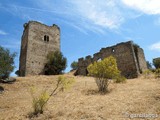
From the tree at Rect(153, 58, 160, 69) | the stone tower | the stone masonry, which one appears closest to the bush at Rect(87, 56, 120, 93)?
the stone masonry

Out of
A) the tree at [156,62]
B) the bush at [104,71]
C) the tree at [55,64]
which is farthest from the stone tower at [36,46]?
the tree at [156,62]

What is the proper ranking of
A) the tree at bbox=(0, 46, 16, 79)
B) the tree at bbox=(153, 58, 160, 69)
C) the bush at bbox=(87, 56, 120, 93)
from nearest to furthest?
the bush at bbox=(87, 56, 120, 93) < the tree at bbox=(0, 46, 16, 79) < the tree at bbox=(153, 58, 160, 69)

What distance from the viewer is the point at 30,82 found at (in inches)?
626

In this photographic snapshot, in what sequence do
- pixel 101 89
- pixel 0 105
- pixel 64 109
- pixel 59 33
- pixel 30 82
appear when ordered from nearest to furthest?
pixel 64 109 → pixel 0 105 → pixel 101 89 → pixel 30 82 → pixel 59 33

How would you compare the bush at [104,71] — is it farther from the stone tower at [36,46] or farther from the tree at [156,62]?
the tree at [156,62]

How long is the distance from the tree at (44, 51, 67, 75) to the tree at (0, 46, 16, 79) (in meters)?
9.97

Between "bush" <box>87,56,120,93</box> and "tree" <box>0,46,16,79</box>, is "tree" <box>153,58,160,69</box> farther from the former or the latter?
"tree" <box>0,46,16,79</box>

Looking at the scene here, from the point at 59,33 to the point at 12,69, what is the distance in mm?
17164

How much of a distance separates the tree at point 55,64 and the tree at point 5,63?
997 centimetres

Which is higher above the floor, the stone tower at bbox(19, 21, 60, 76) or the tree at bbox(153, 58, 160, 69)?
the stone tower at bbox(19, 21, 60, 76)

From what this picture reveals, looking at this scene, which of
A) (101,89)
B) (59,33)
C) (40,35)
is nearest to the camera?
(101,89)

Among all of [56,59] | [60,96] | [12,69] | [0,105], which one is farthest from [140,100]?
[56,59]

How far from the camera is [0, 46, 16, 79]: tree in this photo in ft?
49.0

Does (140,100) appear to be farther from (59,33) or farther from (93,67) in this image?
(59,33)
